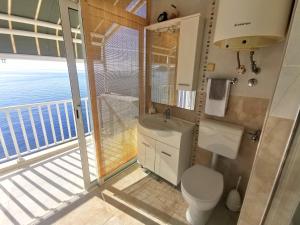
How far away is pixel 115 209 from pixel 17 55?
8.70 ft

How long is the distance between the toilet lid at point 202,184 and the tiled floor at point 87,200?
1.52 ft

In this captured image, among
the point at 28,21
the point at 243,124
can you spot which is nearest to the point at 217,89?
the point at 243,124

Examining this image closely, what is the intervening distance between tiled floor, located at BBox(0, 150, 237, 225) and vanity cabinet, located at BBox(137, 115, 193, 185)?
0.78ft

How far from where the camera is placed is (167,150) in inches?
66.1

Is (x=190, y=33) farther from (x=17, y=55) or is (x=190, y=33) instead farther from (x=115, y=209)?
(x=17, y=55)

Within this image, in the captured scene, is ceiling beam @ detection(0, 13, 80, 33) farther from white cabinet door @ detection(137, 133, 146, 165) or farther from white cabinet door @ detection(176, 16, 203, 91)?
white cabinet door @ detection(137, 133, 146, 165)

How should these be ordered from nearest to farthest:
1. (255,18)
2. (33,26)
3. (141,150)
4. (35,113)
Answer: (255,18)
(141,150)
(33,26)
(35,113)

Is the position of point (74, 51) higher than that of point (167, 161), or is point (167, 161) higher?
point (74, 51)

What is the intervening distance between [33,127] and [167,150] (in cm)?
215

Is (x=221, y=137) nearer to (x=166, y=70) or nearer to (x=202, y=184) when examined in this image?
(x=202, y=184)

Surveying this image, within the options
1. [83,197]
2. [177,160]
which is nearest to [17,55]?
[83,197]

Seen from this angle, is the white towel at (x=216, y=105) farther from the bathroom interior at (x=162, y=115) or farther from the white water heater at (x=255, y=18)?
the white water heater at (x=255, y=18)

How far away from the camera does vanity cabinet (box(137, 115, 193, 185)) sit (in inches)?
62.9

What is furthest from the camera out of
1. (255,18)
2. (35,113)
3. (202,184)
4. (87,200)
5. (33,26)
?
(35,113)
